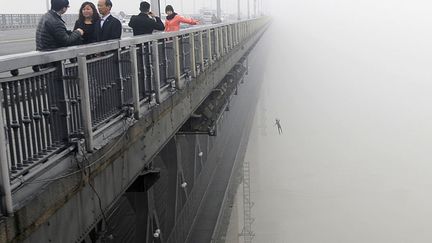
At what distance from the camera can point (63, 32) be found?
163 inches

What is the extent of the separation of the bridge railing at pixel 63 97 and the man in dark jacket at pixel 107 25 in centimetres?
21

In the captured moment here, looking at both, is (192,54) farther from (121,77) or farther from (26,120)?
(26,120)

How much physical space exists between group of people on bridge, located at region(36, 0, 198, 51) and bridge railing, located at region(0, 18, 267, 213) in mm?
245

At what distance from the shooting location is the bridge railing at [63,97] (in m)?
→ 2.96

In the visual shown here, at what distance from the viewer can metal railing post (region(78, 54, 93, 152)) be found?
3604mm

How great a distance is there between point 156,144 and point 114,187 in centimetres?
Result: 135

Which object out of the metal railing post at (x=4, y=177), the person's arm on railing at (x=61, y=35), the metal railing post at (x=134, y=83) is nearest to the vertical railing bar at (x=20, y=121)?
the metal railing post at (x=4, y=177)

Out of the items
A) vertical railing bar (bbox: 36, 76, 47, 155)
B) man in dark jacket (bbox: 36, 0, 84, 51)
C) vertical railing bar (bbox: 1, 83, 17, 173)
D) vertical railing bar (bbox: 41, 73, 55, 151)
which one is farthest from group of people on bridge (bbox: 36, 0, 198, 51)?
vertical railing bar (bbox: 1, 83, 17, 173)

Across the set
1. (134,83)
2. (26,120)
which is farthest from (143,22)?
(26,120)

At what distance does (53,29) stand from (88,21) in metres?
0.99

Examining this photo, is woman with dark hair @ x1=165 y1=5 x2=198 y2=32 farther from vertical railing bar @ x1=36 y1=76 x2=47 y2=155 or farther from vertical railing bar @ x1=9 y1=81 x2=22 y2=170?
vertical railing bar @ x1=9 y1=81 x2=22 y2=170

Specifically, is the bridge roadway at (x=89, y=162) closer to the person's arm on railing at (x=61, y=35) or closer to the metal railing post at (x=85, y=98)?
the metal railing post at (x=85, y=98)

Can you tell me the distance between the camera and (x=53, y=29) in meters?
4.14

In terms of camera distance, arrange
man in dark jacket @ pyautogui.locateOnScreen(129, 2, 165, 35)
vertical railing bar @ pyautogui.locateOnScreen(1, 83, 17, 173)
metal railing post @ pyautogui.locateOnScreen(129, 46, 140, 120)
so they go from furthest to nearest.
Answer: man in dark jacket @ pyautogui.locateOnScreen(129, 2, 165, 35) → metal railing post @ pyautogui.locateOnScreen(129, 46, 140, 120) → vertical railing bar @ pyautogui.locateOnScreen(1, 83, 17, 173)
